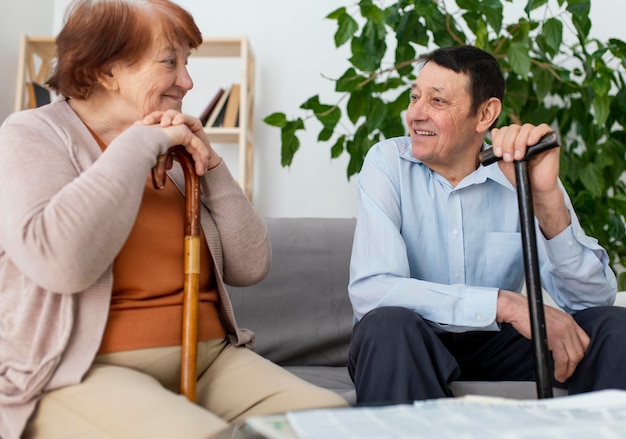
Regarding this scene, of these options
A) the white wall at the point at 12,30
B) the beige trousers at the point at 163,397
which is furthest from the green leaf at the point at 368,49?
the white wall at the point at 12,30

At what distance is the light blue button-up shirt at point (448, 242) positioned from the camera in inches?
64.7

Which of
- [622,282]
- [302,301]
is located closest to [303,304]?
[302,301]

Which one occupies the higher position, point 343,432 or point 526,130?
point 526,130

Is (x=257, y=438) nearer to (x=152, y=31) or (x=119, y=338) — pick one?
(x=119, y=338)

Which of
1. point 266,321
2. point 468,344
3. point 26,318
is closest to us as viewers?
point 26,318

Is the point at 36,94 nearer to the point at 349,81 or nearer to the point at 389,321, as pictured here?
the point at 349,81

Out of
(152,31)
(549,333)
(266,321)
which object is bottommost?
(266,321)

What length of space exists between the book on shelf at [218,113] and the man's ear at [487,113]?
6.28 ft

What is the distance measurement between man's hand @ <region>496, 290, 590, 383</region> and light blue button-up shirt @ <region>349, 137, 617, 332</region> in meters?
0.10

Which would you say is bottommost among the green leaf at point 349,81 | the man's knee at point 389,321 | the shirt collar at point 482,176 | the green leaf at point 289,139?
the man's knee at point 389,321

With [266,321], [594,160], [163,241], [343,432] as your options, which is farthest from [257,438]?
[594,160]

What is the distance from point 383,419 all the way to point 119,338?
56 centimetres

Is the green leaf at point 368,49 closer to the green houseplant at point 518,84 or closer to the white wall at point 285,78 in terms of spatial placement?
the green houseplant at point 518,84

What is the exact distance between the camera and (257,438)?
2.64ft
